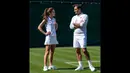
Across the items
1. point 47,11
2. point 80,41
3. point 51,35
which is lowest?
point 80,41

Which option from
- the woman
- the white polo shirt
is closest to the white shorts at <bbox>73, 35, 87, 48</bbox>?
the white polo shirt

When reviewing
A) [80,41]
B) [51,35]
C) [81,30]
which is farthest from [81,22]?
[51,35]

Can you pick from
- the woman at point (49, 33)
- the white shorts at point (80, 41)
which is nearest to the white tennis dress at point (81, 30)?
the white shorts at point (80, 41)

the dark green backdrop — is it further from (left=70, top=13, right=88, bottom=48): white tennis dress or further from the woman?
(left=70, top=13, right=88, bottom=48): white tennis dress

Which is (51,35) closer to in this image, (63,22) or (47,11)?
(47,11)

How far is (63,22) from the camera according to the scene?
20.3m

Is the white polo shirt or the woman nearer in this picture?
the white polo shirt

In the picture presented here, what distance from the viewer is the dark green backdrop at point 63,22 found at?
19547 mm

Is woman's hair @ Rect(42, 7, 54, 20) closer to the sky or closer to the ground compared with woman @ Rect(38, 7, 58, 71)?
closer to the sky

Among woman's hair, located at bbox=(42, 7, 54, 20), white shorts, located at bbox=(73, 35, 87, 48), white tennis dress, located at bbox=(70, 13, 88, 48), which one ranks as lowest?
white shorts, located at bbox=(73, 35, 87, 48)

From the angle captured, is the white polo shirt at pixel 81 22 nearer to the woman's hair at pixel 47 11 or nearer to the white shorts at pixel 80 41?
the white shorts at pixel 80 41

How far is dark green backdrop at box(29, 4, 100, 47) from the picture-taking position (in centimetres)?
1955
